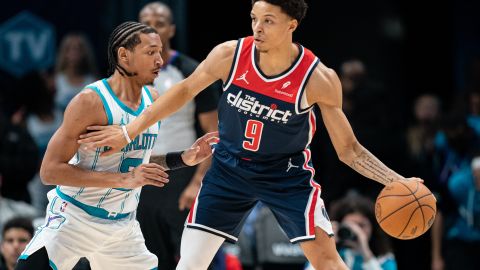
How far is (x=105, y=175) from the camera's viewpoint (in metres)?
6.52

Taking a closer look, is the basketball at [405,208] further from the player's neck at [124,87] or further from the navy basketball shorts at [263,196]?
the player's neck at [124,87]

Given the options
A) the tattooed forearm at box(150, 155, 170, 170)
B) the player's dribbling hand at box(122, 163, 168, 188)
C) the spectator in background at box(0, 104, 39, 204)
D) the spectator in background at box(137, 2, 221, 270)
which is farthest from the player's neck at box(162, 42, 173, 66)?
the spectator in background at box(0, 104, 39, 204)

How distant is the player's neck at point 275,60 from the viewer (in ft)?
22.1

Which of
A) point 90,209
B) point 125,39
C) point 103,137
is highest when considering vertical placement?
point 125,39

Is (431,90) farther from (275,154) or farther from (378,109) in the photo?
(275,154)

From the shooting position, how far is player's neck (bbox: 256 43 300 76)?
6.72 m

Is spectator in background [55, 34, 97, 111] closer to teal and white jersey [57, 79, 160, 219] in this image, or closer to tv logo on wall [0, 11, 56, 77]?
tv logo on wall [0, 11, 56, 77]

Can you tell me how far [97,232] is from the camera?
21.9ft

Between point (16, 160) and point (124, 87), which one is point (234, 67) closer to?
point (124, 87)

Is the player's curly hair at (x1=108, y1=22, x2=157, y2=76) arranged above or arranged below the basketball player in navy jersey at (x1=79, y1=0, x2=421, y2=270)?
above

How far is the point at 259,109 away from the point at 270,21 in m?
0.53

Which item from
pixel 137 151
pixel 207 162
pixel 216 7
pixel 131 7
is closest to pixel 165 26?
pixel 207 162

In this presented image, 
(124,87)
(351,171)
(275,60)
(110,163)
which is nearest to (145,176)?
(110,163)

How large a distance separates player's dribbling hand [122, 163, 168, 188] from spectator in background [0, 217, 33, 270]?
7.15 ft
